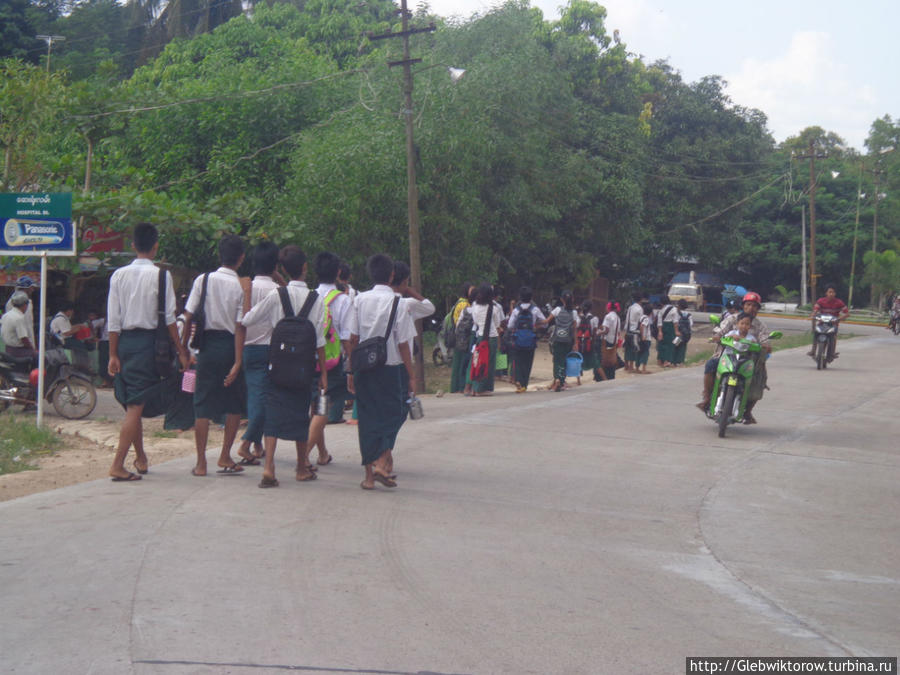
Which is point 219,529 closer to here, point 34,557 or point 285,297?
point 34,557

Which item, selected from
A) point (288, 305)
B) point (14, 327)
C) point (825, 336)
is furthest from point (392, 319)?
point (825, 336)

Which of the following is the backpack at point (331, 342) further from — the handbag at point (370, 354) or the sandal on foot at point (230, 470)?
the sandal on foot at point (230, 470)

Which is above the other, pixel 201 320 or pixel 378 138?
pixel 378 138

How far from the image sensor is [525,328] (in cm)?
1631

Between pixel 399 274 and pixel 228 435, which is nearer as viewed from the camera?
pixel 228 435

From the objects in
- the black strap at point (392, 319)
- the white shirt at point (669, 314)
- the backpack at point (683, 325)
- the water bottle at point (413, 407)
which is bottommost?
the water bottle at point (413, 407)

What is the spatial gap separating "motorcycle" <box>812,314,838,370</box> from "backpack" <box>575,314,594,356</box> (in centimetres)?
510

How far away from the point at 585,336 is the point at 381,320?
13145 mm

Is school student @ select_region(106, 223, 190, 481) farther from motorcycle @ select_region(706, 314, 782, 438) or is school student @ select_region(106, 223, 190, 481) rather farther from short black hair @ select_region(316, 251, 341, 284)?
motorcycle @ select_region(706, 314, 782, 438)

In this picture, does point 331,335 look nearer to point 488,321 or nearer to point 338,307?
point 338,307

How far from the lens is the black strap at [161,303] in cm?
754

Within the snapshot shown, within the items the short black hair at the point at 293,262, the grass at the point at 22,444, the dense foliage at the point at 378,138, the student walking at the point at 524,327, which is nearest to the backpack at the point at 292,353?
the short black hair at the point at 293,262

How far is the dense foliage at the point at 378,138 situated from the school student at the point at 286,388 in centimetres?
1107

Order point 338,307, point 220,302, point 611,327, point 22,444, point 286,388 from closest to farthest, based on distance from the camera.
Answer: point 286,388
point 220,302
point 338,307
point 22,444
point 611,327
